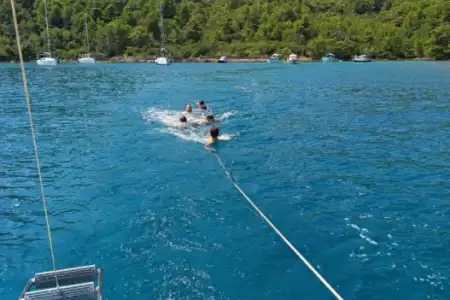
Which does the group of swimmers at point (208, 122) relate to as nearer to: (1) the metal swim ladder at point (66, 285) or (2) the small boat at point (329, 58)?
(1) the metal swim ladder at point (66, 285)

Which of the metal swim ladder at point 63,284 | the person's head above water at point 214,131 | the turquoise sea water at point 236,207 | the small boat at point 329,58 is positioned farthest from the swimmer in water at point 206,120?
the small boat at point 329,58

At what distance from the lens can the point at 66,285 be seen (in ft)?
25.5

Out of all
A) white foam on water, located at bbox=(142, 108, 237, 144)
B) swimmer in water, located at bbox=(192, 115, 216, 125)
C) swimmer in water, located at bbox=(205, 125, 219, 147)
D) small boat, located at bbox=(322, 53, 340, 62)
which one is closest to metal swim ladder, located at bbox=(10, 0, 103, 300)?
swimmer in water, located at bbox=(205, 125, 219, 147)

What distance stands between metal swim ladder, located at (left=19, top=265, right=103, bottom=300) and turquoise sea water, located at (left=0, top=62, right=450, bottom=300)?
2.42 meters

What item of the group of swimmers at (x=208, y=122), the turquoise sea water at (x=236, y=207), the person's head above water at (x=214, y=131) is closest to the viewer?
the turquoise sea water at (x=236, y=207)

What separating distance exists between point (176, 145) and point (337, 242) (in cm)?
1374

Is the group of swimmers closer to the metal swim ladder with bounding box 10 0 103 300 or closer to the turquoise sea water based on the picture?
the turquoise sea water

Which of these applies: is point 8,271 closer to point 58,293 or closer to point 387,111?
point 58,293

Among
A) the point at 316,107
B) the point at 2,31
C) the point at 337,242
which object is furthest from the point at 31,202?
the point at 2,31

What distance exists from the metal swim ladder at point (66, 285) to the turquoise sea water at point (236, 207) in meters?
2.42

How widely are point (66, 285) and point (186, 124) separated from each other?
22.1m

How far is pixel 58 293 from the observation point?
730 cm

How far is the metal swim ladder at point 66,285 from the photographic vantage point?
286 inches

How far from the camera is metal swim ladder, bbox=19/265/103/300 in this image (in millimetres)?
7262
